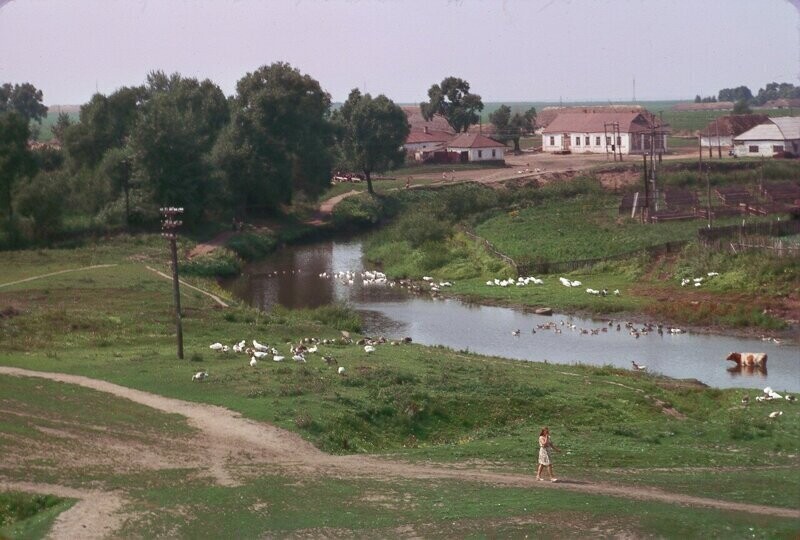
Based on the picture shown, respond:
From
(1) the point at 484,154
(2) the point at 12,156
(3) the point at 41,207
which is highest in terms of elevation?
(2) the point at 12,156

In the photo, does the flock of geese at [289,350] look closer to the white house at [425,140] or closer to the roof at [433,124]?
the white house at [425,140]

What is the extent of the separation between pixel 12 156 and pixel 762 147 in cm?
6015

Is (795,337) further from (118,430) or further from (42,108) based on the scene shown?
(42,108)

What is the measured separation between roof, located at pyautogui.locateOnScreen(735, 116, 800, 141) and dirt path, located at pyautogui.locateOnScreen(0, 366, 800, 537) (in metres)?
74.8

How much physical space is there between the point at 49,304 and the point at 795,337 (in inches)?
1193

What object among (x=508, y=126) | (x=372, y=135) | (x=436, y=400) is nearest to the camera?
(x=436, y=400)

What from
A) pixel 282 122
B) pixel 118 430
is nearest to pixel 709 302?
pixel 118 430

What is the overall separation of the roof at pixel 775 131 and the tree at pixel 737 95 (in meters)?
40.2

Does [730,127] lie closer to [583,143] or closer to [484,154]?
[583,143]

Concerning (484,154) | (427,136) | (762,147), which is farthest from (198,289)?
(427,136)

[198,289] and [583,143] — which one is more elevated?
[583,143]

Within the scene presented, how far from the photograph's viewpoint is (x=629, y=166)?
3573 inches

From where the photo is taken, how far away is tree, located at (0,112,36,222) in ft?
215

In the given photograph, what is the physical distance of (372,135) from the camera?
307 feet
